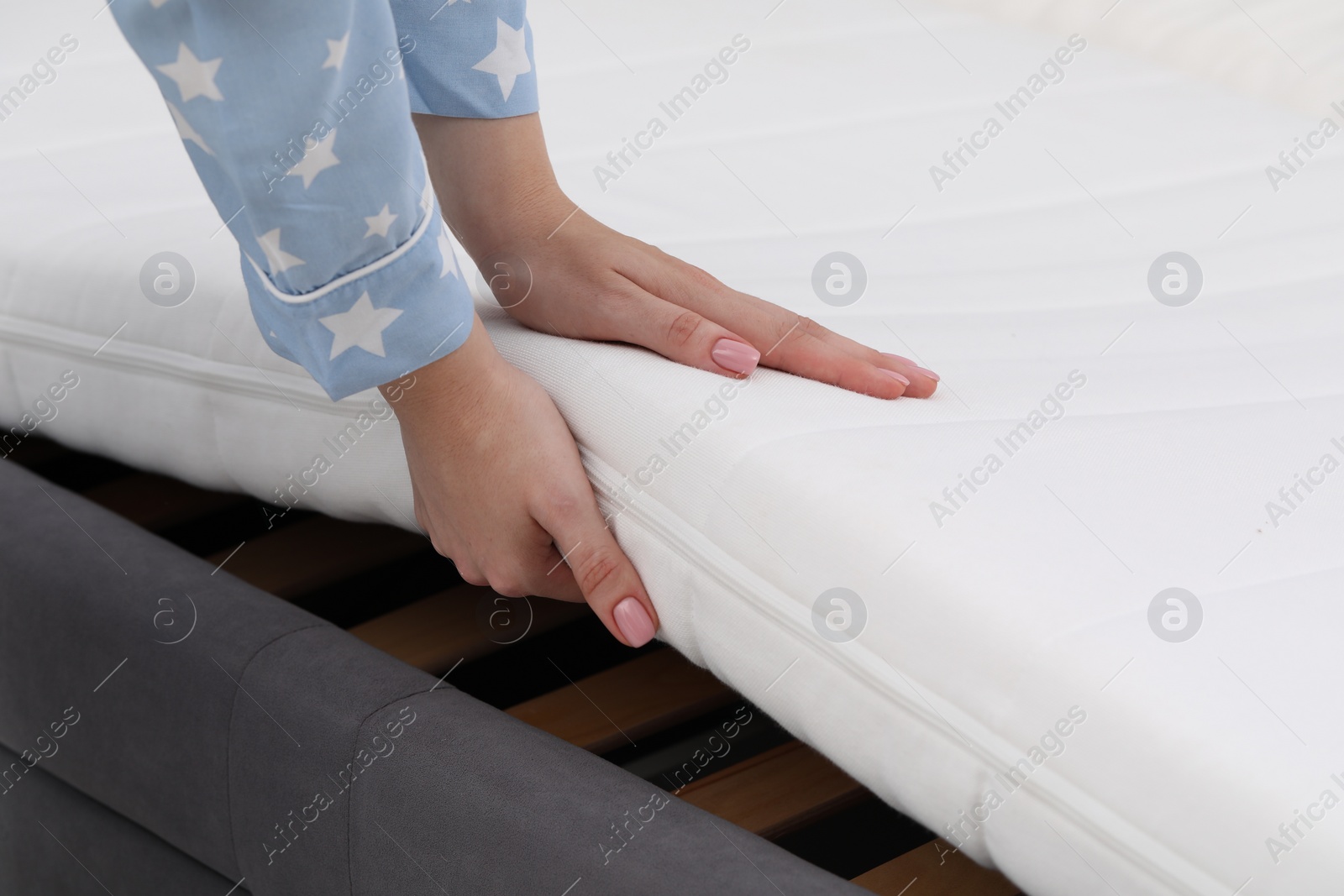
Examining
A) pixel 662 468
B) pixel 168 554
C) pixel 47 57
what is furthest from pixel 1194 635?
pixel 47 57

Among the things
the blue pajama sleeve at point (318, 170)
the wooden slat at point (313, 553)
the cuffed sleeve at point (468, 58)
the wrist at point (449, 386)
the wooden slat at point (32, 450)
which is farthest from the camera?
the wooden slat at point (32, 450)

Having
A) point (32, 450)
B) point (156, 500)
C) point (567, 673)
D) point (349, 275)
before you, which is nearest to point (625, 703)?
point (567, 673)

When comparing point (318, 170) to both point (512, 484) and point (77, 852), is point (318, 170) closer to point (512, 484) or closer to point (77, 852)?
point (512, 484)

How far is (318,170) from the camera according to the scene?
1.77 feet

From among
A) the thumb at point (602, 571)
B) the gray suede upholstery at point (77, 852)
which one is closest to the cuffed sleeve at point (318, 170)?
the thumb at point (602, 571)

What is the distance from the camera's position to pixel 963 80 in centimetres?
128

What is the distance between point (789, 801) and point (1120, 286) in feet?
1.62

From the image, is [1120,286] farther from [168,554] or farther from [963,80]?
[168,554]

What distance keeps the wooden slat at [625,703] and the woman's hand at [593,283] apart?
25 centimetres

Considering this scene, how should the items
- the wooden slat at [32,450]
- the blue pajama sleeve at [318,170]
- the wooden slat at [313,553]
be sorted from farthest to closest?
the wooden slat at [32,450] → the wooden slat at [313,553] → the blue pajama sleeve at [318,170]

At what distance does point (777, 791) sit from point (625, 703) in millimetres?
125

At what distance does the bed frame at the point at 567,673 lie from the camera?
2.40 feet

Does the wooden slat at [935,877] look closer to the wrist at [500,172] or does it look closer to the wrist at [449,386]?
the wrist at [449,386]

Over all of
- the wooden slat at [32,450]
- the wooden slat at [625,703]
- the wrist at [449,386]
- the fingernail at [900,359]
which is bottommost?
the wooden slat at [32,450]
